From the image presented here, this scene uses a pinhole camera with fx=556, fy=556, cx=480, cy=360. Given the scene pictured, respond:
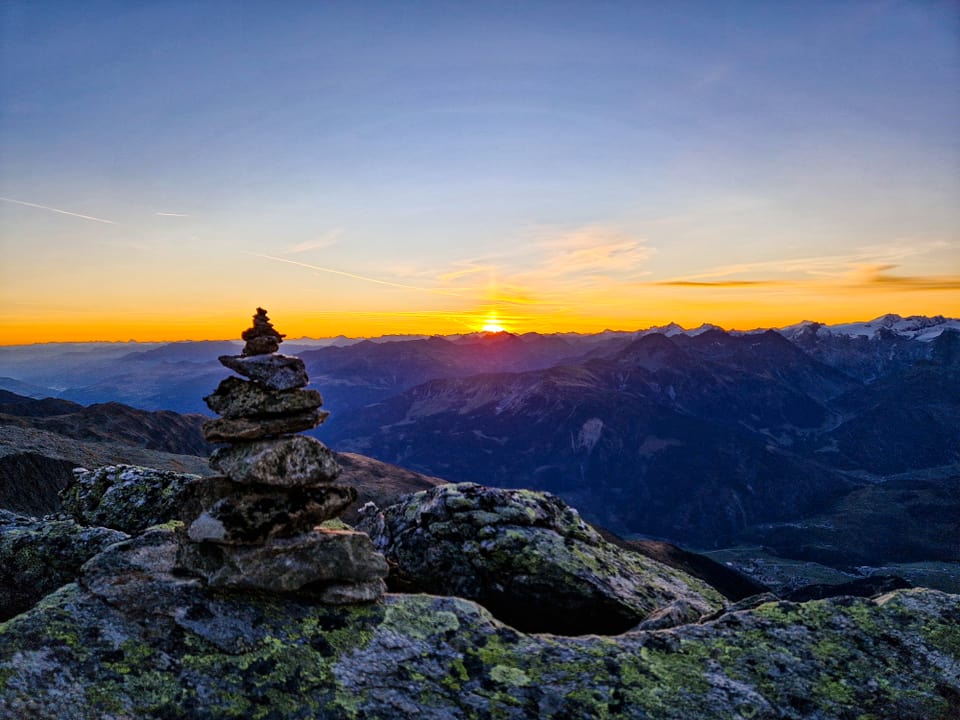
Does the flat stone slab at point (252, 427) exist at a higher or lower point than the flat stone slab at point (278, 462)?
higher

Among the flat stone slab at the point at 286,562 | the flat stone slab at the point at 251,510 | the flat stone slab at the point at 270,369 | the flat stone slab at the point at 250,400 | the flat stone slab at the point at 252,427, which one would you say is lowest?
the flat stone slab at the point at 286,562

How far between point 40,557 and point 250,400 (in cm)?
699

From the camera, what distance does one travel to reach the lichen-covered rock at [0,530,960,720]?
33.8ft

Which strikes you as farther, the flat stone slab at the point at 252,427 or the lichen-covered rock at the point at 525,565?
the lichen-covered rock at the point at 525,565

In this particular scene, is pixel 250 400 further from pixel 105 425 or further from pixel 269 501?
pixel 105 425

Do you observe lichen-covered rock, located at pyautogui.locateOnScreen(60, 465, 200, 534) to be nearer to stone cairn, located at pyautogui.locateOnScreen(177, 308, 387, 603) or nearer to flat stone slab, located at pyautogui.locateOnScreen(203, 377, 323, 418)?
stone cairn, located at pyautogui.locateOnScreen(177, 308, 387, 603)

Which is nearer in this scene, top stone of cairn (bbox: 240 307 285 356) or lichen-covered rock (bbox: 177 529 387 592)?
lichen-covered rock (bbox: 177 529 387 592)

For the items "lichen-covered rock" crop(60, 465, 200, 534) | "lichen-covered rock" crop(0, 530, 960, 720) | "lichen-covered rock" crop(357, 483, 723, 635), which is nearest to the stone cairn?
"lichen-covered rock" crop(0, 530, 960, 720)

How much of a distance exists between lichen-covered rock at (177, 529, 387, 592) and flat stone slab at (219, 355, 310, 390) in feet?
13.1

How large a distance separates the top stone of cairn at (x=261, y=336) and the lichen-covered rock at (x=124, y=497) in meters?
7.57

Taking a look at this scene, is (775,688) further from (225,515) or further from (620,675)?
(225,515)

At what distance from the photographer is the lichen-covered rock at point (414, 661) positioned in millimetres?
10289

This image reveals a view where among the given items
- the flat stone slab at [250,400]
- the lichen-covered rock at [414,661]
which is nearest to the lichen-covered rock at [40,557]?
the lichen-covered rock at [414,661]

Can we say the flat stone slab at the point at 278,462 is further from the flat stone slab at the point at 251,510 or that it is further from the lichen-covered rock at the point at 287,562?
the lichen-covered rock at the point at 287,562
